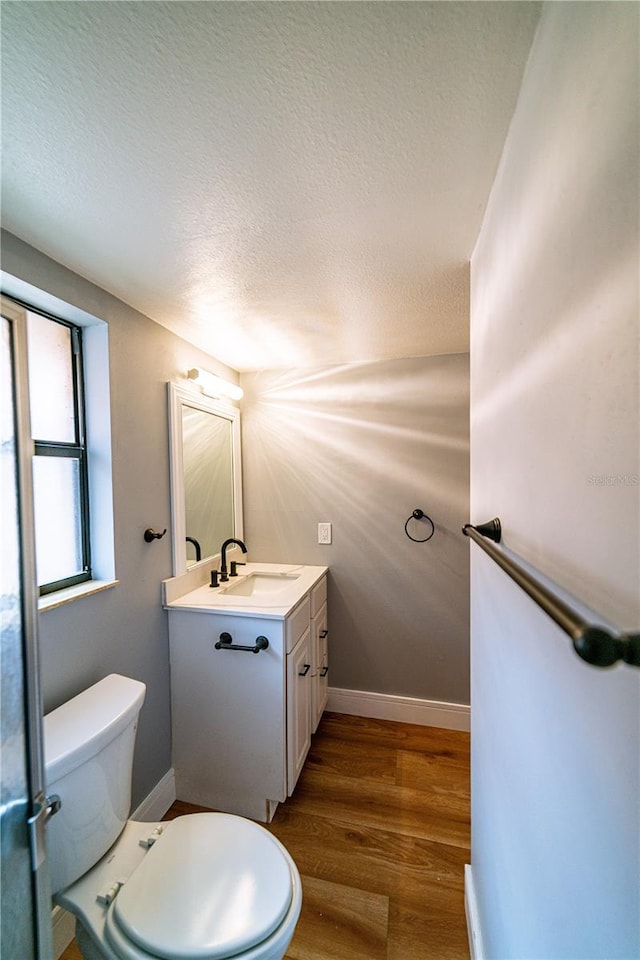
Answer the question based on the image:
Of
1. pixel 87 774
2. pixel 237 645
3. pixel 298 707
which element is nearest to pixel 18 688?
pixel 87 774

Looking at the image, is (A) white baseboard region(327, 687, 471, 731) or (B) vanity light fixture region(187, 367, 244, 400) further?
(A) white baseboard region(327, 687, 471, 731)

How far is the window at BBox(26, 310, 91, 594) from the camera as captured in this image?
120cm

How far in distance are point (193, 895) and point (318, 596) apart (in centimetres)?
124

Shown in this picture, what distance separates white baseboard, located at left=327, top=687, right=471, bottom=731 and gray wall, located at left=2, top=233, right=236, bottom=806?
1.07m

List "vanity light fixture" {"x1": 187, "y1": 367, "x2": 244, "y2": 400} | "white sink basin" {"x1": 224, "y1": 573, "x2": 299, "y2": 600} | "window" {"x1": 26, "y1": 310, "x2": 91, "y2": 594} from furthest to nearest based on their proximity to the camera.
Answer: "white sink basin" {"x1": 224, "y1": 573, "x2": 299, "y2": 600} < "vanity light fixture" {"x1": 187, "y1": 367, "x2": 244, "y2": 400} < "window" {"x1": 26, "y1": 310, "x2": 91, "y2": 594}

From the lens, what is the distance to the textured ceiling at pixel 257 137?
57 centimetres

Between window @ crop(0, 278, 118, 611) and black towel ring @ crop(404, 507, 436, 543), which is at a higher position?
window @ crop(0, 278, 118, 611)

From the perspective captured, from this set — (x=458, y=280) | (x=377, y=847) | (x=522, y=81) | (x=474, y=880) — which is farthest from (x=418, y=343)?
(x=377, y=847)

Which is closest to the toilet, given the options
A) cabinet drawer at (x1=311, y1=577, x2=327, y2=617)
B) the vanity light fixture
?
cabinet drawer at (x1=311, y1=577, x2=327, y2=617)

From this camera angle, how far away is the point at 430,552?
2.10m

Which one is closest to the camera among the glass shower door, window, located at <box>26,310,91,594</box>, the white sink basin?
the glass shower door

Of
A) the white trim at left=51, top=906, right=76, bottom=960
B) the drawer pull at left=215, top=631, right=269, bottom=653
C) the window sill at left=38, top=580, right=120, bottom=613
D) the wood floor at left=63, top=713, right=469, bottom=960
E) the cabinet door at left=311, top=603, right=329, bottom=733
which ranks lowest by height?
the wood floor at left=63, top=713, right=469, bottom=960

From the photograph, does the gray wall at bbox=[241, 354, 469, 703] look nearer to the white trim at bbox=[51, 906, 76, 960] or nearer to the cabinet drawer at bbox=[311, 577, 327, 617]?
the cabinet drawer at bbox=[311, 577, 327, 617]

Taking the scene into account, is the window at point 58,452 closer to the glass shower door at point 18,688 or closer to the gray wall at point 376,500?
the glass shower door at point 18,688
